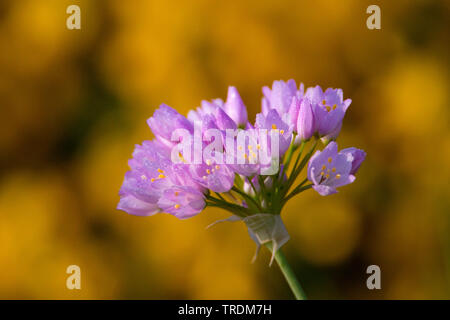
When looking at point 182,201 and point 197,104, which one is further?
point 197,104

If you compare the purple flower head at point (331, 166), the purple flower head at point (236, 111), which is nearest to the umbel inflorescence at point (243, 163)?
the purple flower head at point (331, 166)

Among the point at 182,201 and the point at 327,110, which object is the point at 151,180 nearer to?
Result: the point at 182,201

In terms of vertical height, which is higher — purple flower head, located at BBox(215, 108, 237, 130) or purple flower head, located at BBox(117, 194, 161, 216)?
purple flower head, located at BBox(215, 108, 237, 130)

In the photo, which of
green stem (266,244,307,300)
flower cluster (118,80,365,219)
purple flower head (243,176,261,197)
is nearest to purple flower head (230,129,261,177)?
flower cluster (118,80,365,219)

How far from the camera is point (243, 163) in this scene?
39.5 inches

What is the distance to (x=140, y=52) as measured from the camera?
3289mm

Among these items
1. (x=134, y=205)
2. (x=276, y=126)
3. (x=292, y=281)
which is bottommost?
(x=292, y=281)

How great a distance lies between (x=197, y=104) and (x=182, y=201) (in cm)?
216

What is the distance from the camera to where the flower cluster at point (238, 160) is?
1031mm

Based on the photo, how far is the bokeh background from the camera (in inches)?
119

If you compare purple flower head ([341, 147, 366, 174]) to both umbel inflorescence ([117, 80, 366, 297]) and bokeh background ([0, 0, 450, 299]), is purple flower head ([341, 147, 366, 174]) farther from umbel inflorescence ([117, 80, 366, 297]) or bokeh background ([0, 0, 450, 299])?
bokeh background ([0, 0, 450, 299])

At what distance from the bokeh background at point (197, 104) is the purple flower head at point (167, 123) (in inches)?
74.9

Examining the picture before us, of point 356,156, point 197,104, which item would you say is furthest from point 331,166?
point 197,104
